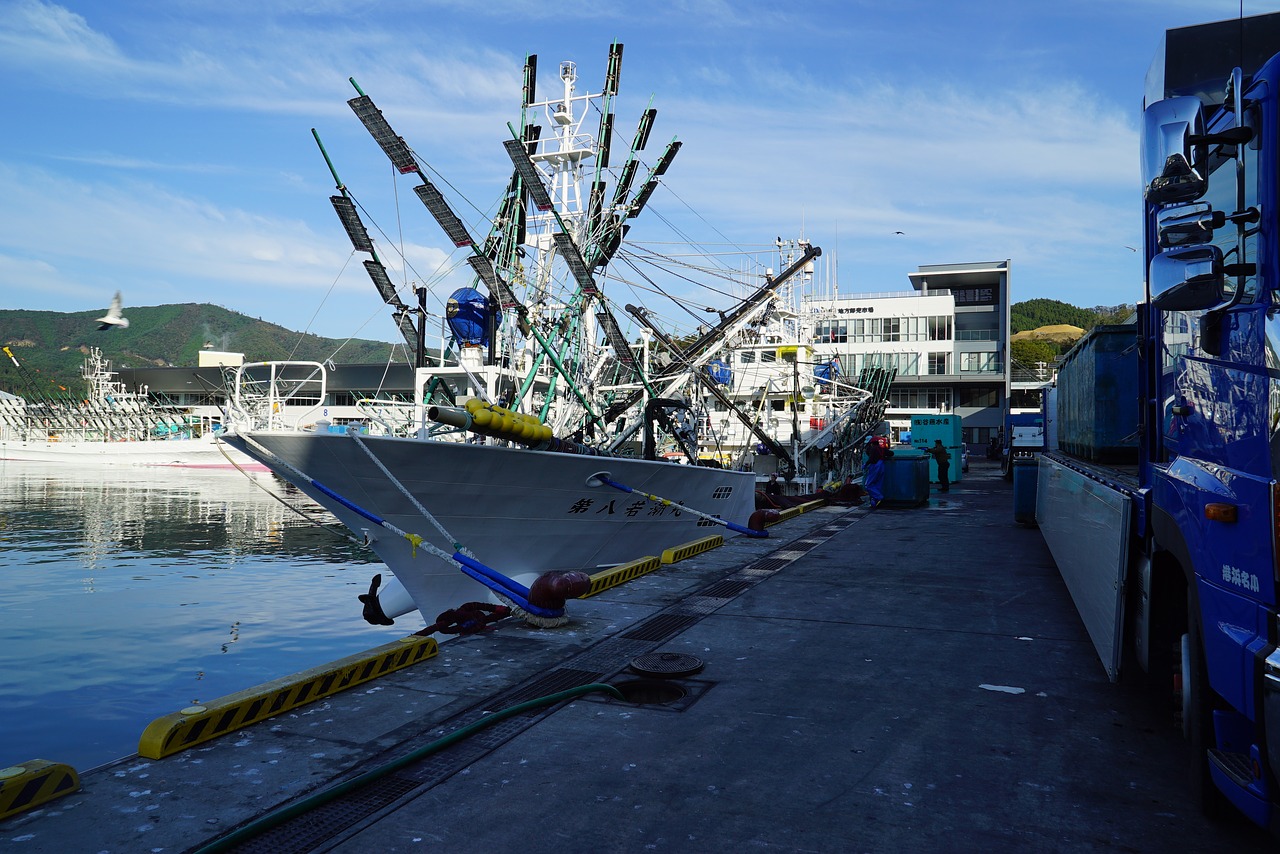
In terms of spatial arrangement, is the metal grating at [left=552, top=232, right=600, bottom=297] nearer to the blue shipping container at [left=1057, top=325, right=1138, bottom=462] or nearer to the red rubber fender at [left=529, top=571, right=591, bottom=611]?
the red rubber fender at [left=529, top=571, right=591, bottom=611]

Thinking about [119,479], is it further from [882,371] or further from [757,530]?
[757,530]

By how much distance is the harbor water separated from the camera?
9.22 metres

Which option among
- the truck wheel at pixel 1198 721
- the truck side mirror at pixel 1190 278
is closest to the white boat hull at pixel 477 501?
the truck wheel at pixel 1198 721

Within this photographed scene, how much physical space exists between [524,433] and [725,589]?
316 centimetres

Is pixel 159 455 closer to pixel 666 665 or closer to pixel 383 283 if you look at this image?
pixel 383 283

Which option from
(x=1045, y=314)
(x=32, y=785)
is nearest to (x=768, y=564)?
(x=32, y=785)

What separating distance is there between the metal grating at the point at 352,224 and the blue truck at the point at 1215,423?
12005 mm

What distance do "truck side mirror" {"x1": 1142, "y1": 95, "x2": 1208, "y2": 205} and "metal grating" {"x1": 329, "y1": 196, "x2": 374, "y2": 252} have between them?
1279cm

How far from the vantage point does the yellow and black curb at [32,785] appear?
13.0 feet

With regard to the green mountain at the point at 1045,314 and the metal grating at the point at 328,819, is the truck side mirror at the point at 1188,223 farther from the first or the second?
the green mountain at the point at 1045,314

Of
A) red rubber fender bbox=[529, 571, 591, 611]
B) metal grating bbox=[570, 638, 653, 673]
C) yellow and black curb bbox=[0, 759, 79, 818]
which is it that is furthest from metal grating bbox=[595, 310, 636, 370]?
yellow and black curb bbox=[0, 759, 79, 818]

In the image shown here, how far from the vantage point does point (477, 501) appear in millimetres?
11562

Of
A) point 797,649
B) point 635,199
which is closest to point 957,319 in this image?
point 635,199

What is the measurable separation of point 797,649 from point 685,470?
26.4 feet
